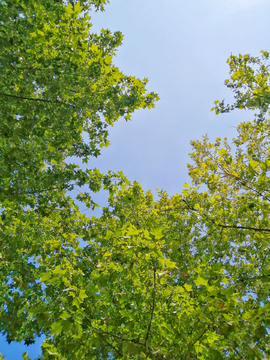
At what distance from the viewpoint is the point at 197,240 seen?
5.88 meters

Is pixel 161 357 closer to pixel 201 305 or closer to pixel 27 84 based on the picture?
pixel 201 305

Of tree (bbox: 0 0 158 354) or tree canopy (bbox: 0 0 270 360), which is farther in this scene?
tree (bbox: 0 0 158 354)

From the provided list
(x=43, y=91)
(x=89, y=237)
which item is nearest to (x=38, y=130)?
(x=43, y=91)

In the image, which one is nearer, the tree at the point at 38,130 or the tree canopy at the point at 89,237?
the tree canopy at the point at 89,237

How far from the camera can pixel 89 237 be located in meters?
5.25

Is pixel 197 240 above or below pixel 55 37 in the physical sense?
below

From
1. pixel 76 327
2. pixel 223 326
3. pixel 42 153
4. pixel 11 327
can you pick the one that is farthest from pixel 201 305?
pixel 42 153

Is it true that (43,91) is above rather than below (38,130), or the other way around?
above

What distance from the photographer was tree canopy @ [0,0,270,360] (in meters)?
2.57

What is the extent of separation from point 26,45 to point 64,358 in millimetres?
5307

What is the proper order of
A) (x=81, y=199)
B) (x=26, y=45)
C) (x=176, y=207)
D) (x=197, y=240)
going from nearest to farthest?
1. (x=26, y=45)
2. (x=81, y=199)
3. (x=197, y=240)
4. (x=176, y=207)

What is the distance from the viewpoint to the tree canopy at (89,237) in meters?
2.57

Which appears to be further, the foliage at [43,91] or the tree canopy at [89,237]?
the foliage at [43,91]

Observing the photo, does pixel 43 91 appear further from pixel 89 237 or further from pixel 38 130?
pixel 89 237
